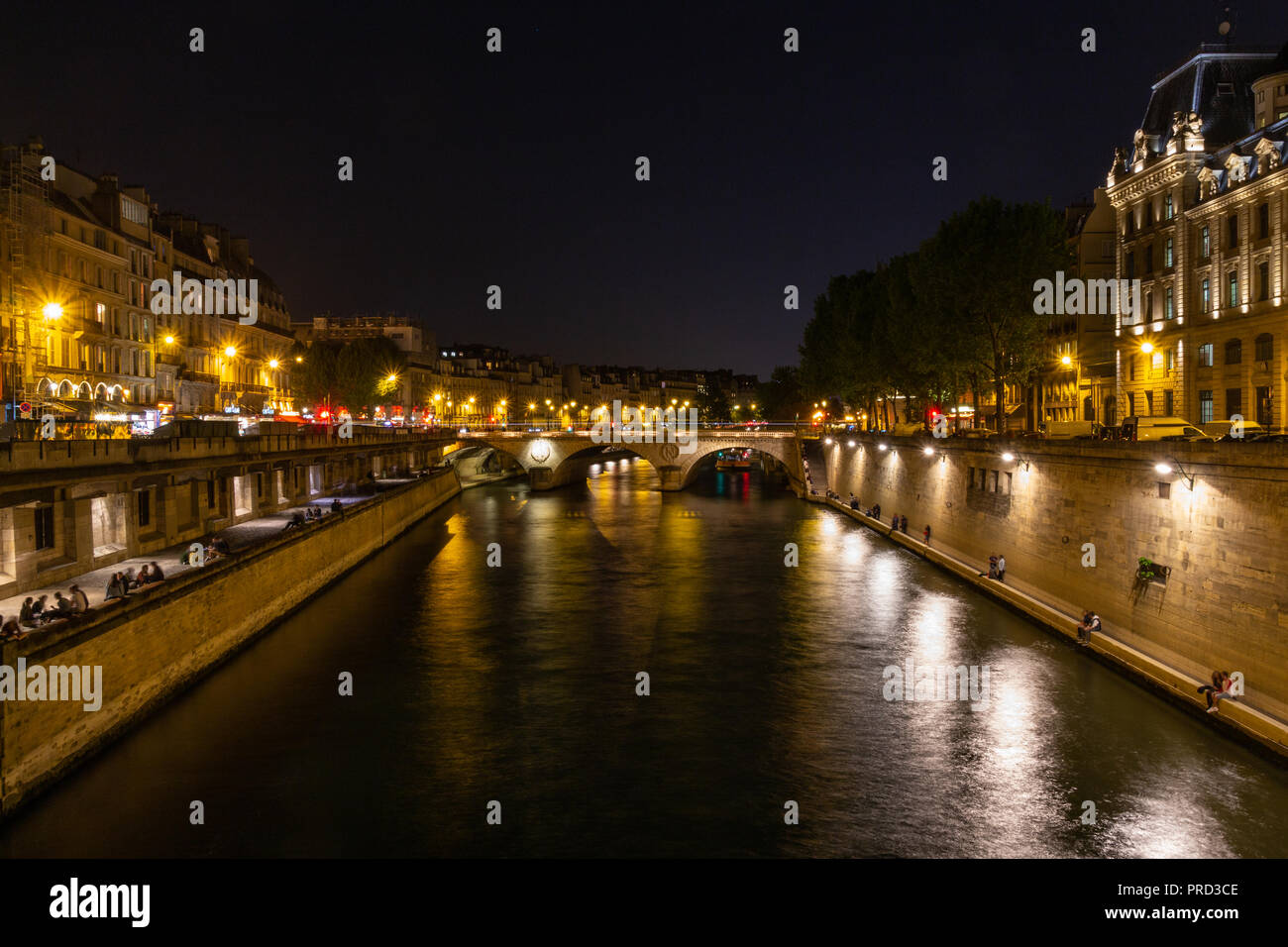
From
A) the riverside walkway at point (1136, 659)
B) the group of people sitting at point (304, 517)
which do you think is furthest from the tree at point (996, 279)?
the group of people sitting at point (304, 517)

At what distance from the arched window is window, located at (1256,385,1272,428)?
1049mm

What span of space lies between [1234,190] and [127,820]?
40.1m

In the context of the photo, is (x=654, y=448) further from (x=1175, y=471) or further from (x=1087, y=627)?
(x=1175, y=471)

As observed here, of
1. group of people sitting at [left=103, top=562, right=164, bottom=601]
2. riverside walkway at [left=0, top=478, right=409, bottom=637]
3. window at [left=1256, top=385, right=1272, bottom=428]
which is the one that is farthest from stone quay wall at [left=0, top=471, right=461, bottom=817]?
window at [left=1256, top=385, right=1272, bottom=428]

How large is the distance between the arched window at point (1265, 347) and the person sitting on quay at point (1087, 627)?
1550cm

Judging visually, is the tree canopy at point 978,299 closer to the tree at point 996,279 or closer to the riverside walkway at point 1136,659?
the tree at point 996,279

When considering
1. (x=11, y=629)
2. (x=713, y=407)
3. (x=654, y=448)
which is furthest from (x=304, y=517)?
(x=713, y=407)

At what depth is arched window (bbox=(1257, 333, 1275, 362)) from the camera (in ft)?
114

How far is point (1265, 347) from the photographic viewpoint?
35.1m

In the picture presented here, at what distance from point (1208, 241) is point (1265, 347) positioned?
591 centimetres

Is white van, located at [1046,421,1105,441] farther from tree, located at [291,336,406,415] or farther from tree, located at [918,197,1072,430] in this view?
tree, located at [291,336,406,415]

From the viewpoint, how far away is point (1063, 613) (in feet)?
96.0

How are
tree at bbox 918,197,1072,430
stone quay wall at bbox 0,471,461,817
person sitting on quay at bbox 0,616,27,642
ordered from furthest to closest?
1. tree at bbox 918,197,1072,430
2. person sitting on quay at bbox 0,616,27,642
3. stone quay wall at bbox 0,471,461,817

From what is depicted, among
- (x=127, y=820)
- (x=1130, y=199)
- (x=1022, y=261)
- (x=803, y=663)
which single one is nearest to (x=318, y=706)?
(x=127, y=820)
